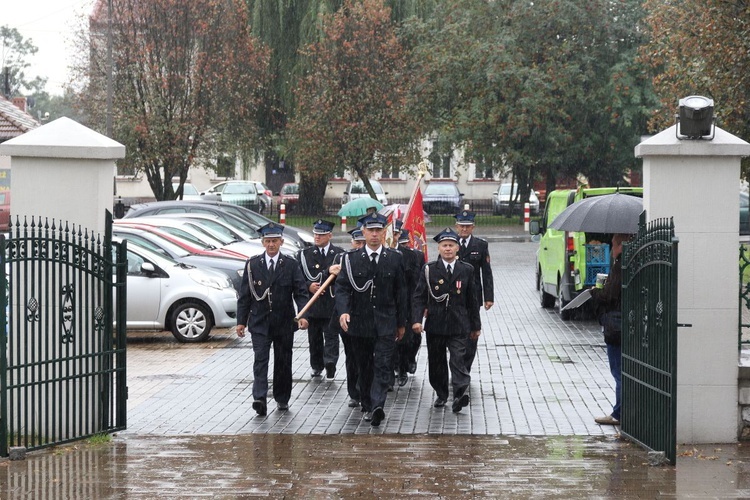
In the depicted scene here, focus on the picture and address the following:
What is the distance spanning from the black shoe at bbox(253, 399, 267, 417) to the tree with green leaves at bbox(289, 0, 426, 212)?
33413 millimetres

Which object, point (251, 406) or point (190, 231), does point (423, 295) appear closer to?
point (251, 406)

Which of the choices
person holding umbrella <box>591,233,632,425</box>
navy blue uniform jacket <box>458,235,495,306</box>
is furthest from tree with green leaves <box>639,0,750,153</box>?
person holding umbrella <box>591,233,632,425</box>

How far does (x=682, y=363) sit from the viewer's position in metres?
9.61

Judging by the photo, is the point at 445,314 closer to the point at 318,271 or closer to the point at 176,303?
the point at 318,271

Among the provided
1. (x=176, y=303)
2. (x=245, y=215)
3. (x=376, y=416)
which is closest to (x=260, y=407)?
(x=376, y=416)

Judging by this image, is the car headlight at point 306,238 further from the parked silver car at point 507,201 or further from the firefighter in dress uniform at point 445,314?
the parked silver car at point 507,201

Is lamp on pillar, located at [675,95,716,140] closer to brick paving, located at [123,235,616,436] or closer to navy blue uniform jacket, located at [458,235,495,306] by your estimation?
brick paving, located at [123,235,616,436]

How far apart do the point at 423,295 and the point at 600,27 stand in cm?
3218

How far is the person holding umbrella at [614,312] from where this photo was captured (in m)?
10.1

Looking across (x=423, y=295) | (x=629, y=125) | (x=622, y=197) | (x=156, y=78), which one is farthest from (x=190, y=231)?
(x=629, y=125)

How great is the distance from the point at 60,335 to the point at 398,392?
3.96 m

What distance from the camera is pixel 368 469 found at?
8.62 meters

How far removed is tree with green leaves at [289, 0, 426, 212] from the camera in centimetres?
4400

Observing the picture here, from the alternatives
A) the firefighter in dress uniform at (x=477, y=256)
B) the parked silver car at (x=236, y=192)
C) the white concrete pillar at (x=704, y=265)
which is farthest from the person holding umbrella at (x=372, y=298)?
the parked silver car at (x=236, y=192)
